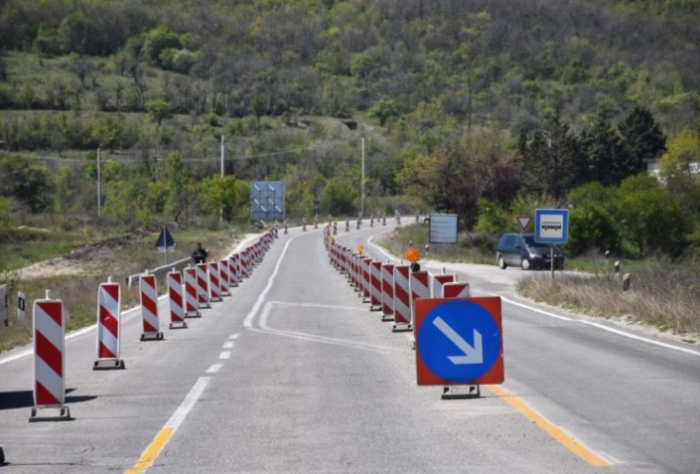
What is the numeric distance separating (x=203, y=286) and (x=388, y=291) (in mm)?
8689

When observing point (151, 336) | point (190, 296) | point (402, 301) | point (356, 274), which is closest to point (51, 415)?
point (151, 336)

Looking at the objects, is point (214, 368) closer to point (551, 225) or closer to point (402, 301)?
point (402, 301)

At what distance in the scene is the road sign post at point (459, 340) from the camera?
11.6 meters

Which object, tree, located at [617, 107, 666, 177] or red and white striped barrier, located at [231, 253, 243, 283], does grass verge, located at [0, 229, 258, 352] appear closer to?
red and white striped barrier, located at [231, 253, 243, 283]

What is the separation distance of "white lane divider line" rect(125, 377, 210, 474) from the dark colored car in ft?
122

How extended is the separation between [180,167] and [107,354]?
10634 centimetres

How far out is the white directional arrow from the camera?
11562 mm

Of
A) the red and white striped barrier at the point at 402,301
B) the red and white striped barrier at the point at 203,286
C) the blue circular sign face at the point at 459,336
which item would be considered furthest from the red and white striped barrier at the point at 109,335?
the red and white striped barrier at the point at 203,286

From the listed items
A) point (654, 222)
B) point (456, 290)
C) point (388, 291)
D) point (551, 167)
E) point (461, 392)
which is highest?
point (551, 167)

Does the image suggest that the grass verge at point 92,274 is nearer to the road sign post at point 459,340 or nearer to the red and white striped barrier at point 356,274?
the red and white striped barrier at point 356,274

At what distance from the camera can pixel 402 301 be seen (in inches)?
864

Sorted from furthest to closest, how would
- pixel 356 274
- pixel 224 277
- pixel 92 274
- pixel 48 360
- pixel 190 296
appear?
pixel 92 274 → pixel 356 274 → pixel 224 277 → pixel 190 296 → pixel 48 360

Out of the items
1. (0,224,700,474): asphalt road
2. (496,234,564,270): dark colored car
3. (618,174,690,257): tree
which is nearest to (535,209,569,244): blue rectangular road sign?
(0,224,700,474): asphalt road

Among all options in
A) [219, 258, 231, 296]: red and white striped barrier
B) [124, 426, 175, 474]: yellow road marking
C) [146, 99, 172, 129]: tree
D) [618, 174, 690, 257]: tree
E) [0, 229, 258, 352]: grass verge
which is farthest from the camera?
[146, 99, 172, 129]: tree
